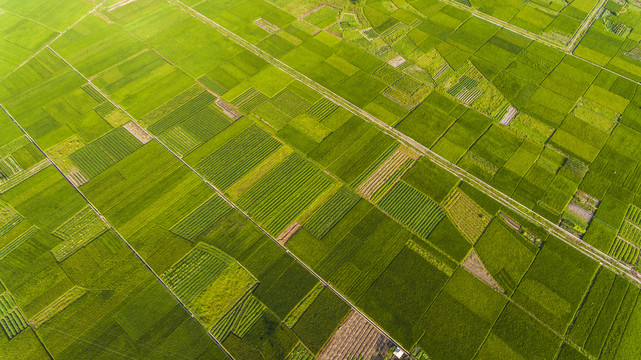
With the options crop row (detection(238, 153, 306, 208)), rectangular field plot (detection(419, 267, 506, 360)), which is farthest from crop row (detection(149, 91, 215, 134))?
rectangular field plot (detection(419, 267, 506, 360))

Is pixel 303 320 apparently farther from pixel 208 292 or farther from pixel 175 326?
pixel 175 326

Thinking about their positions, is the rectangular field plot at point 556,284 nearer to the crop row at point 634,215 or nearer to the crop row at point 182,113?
the crop row at point 634,215

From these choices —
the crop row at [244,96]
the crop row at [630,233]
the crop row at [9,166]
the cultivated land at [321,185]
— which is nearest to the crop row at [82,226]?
the cultivated land at [321,185]

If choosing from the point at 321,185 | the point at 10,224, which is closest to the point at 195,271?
the point at 321,185

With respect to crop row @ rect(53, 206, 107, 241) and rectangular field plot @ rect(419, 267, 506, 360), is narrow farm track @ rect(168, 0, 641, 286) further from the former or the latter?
crop row @ rect(53, 206, 107, 241)

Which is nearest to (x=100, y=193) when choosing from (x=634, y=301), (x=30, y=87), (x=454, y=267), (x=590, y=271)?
(x=30, y=87)
